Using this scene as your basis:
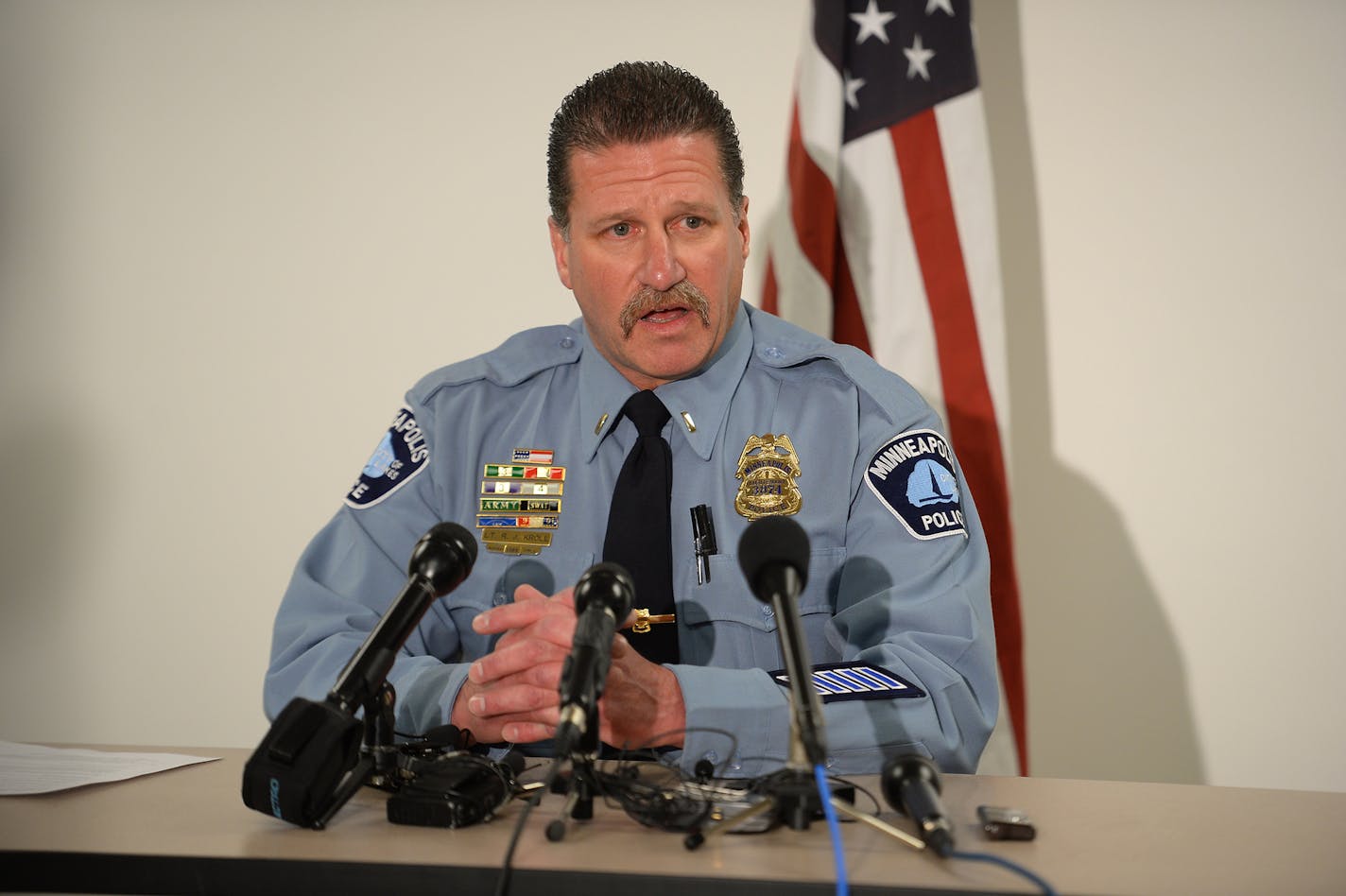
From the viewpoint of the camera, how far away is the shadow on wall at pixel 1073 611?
8.63 feet

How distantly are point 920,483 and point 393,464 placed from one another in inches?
35.5

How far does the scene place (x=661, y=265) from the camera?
1781mm

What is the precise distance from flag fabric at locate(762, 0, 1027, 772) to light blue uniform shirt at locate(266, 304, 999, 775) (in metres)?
0.49

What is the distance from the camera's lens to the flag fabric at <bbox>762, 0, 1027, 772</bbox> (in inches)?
95.0

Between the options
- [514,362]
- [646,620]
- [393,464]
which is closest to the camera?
[646,620]

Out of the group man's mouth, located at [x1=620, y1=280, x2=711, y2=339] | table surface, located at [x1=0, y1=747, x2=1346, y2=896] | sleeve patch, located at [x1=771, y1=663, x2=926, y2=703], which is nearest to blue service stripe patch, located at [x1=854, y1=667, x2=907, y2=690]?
sleeve patch, located at [x1=771, y1=663, x2=926, y2=703]

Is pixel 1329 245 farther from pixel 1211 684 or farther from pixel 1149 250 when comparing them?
pixel 1211 684

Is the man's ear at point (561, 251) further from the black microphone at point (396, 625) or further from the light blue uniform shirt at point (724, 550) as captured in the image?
the black microphone at point (396, 625)

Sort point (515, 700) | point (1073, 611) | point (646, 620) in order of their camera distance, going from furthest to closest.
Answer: point (1073, 611) < point (646, 620) < point (515, 700)

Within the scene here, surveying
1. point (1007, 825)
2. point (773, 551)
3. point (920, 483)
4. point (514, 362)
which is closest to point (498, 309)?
point (514, 362)

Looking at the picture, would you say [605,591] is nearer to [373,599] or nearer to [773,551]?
[773,551]

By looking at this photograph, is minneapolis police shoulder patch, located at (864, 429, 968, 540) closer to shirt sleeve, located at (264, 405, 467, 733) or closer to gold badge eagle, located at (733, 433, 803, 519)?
gold badge eagle, located at (733, 433, 803, 519)

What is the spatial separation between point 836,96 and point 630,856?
1.94m

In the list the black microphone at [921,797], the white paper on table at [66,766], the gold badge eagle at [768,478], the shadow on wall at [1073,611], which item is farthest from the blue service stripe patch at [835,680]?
the shadow on wall at [1073,611]
